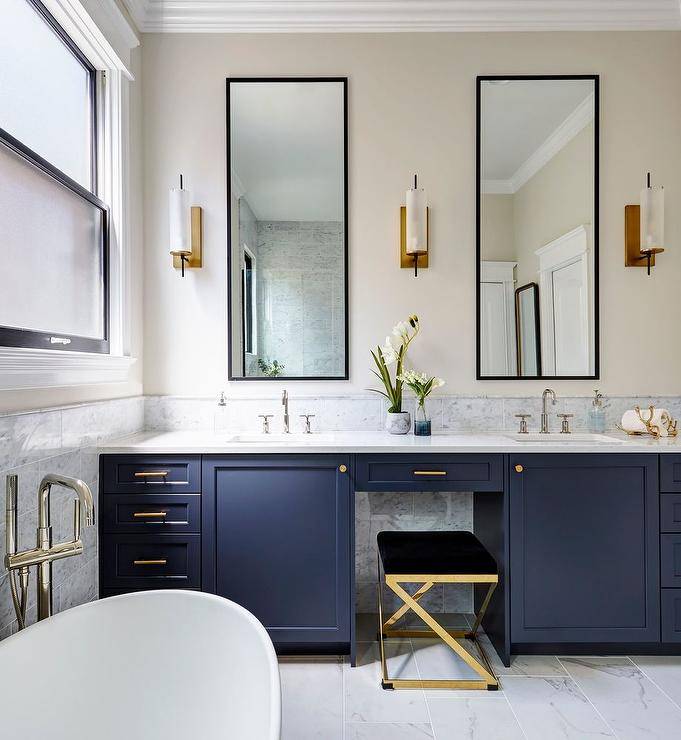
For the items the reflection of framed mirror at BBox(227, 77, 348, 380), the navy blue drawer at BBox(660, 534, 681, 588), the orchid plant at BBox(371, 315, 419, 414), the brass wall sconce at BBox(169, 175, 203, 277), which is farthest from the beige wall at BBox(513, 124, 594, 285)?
the brass wall sconce at BBox(169, 175, 203, 277)

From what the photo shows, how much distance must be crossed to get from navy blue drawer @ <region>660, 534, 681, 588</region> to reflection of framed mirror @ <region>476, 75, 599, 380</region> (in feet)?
2.70

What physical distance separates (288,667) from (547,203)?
2417 mm

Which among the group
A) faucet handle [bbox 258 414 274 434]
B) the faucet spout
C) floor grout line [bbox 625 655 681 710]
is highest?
faucet handle [bbox 258 414 274 434]

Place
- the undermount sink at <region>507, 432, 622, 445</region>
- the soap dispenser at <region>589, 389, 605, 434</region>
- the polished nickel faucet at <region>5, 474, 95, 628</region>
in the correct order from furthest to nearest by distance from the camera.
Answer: the soap dispenser at <region>589, 389, 605, 434</region>, the undermount sink at <region>507, 432, 622, 445</region>, the polished nickel faucet at <region>5, 474, 95, 628</region>

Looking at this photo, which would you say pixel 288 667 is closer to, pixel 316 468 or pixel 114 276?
pixel 316 468

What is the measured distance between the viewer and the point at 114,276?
2291 mm

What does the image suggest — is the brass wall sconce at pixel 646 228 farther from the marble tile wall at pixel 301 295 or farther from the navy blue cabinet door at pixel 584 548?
the marble tile wall at pixel 301 295

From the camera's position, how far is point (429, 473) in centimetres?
204

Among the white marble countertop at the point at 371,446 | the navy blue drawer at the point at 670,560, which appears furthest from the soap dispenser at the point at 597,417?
the navy blue drawer at the point at 670,560

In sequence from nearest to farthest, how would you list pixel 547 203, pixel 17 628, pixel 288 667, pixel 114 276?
pixel 17 628, pixel 288 667, pixel 114 276, pixel 547 203

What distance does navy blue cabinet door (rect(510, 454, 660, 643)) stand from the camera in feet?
6.63

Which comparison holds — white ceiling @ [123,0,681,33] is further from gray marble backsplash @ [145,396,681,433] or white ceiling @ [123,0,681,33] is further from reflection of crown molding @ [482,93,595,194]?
gray marble backsplash @ [145,396,681,433]

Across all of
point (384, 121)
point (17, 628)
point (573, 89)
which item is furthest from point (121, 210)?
point (573, 89)

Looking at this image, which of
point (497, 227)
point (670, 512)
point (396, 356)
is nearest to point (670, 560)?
point (670, 512)
